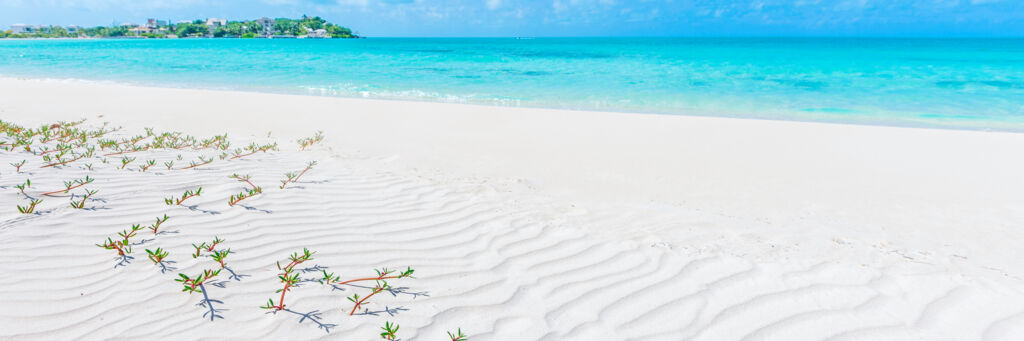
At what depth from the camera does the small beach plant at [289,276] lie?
2.33 metres

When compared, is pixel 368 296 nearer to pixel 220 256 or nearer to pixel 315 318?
pixel 315 318

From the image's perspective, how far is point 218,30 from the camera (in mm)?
127312

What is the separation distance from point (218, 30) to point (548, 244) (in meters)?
153

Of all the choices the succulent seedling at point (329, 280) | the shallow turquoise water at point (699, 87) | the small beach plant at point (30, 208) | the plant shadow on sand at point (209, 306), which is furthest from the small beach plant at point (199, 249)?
the shallow turquoise water at point (699, 87)

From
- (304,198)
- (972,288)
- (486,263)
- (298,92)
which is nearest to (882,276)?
(972,288)

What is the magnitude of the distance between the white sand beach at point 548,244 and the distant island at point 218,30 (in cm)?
14728

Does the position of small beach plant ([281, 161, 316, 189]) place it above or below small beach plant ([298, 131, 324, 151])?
above

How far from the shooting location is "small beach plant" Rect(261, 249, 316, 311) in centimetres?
233

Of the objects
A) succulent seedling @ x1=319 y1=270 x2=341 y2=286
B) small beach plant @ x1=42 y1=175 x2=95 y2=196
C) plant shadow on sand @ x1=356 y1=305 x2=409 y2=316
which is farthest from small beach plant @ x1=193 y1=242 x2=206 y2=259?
small beach plant @ x1=42 y1=175 x2=95 y2=196

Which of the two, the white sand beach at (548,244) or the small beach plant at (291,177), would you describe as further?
the small beach plant at (291,177)

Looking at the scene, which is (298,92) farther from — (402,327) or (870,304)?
(870,304)

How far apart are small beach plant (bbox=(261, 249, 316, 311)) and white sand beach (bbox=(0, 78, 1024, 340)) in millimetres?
47

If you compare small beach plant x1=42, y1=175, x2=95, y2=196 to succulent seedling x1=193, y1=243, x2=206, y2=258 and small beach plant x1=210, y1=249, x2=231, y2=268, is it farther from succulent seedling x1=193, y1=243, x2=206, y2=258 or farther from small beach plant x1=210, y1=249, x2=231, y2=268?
small beach plant x1=210, y1=249, x2=231, y2=268

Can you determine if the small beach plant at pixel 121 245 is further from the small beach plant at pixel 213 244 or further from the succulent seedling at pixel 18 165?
the succulent seedling at pixel 18 165
